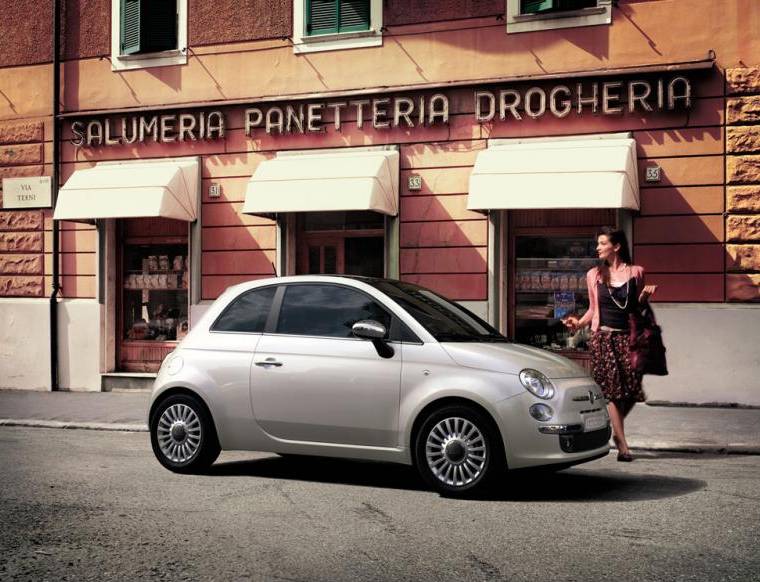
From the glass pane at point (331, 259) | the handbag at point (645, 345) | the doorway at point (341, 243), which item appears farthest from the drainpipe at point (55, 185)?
the handbag at point (645, 345)

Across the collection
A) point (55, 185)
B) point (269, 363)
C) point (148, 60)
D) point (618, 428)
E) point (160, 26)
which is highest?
point (160, 26)

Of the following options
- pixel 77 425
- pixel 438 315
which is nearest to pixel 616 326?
pixel 438 315

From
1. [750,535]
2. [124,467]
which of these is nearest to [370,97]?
[124,467]

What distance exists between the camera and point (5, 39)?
18.5m

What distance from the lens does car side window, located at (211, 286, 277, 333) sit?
8672mm

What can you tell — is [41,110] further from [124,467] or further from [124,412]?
[124,467]

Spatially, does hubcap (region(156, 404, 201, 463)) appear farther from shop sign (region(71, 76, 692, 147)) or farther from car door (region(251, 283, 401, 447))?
shop sign (region(71, 76, 692, 147))

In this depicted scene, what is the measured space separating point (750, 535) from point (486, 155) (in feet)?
29.6

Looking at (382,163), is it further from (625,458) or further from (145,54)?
(625,458)

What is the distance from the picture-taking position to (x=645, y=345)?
31.3 feet

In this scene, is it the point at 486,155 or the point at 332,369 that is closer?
the point at 332,369

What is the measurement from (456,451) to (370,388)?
2.79 ft

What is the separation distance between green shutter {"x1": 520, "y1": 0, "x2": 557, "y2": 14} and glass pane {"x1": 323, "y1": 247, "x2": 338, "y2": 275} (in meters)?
4.60

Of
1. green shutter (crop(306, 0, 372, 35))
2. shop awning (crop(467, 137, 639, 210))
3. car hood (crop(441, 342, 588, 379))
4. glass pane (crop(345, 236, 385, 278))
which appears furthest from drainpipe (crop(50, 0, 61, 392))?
car hood (crop(441, 342, 588, 379))
